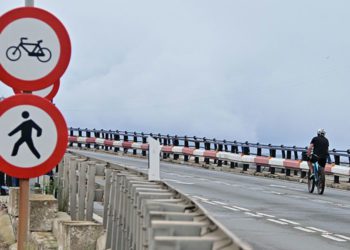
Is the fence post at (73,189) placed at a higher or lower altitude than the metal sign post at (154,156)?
lower

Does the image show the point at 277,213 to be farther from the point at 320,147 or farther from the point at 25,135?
the point at 25,135

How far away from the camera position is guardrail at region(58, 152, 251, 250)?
13.0 feet

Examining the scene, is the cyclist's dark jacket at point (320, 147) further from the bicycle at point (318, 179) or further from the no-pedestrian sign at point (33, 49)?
the no-pedestrian sign at point (33, 49)

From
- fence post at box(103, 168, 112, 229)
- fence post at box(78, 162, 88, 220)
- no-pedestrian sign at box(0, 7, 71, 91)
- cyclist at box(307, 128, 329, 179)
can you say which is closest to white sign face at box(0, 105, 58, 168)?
no-pedestrian sign at box(0, 7, 71, 91)

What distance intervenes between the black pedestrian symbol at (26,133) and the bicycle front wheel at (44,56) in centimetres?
53

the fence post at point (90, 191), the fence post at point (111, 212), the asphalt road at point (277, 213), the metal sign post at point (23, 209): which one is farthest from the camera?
the asphalt road at point (277, 213)

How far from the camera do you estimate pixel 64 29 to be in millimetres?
7223

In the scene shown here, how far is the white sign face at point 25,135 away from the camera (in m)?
6.94

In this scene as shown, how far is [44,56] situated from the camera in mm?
7195

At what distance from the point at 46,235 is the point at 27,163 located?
3872 mm

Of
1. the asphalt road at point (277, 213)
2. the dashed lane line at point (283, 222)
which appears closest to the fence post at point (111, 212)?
the asphalt road at point (277, 213)

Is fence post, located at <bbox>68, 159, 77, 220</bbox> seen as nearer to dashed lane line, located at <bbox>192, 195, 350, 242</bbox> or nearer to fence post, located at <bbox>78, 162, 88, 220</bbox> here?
fence post, located at <bbox>78, 162, 88, 220</bbox>

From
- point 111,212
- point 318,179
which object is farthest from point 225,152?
point 111,212

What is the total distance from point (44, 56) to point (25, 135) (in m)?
0.73
